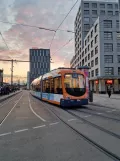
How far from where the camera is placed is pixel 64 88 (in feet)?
55.9

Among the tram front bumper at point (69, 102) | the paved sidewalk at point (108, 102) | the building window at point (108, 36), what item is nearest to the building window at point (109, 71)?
the building window at point (108, 36)

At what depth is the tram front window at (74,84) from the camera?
17.1m

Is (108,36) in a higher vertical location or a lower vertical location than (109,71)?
higher

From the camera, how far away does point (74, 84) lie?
17375 millimetres

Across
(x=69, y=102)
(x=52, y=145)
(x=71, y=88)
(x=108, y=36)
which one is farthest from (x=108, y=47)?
(x=52, y=145)

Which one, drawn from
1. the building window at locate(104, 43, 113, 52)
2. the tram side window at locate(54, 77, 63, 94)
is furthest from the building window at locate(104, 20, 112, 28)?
the tram side window at locate(54, 77, 63, 94)

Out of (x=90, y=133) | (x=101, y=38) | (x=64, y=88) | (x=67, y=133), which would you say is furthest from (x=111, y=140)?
(x=101, y=38)

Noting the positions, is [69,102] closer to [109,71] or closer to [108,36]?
[109,71]

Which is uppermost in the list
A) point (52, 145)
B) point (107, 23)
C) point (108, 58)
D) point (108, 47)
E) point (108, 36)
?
point (107, 23)

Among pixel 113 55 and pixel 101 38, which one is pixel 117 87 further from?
pixel 101 38

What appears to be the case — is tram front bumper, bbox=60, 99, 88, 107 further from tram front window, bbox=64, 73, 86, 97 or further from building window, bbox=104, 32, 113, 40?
building window, bbox=104, 32, 113, 40

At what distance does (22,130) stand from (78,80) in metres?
9.69

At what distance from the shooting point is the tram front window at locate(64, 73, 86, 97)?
17.1 m

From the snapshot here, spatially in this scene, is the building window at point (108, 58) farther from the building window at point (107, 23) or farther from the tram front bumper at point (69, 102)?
the tram front bumper at point (69, 102)
